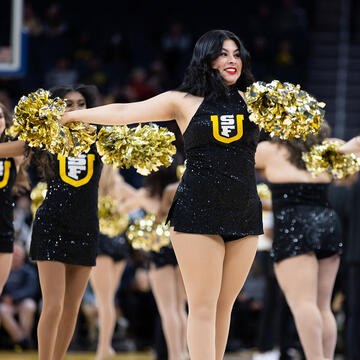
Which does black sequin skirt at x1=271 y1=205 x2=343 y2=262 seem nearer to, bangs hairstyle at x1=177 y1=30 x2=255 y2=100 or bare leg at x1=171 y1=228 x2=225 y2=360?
bare leg at x1=171 y1=228 x2=225 y2=360

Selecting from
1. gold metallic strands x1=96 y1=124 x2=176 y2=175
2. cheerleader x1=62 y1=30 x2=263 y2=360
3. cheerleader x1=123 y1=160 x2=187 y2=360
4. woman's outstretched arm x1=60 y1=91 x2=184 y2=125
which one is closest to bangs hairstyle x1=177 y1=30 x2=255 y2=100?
cheerleader x1=62 y1=30 x2=263 y2=360

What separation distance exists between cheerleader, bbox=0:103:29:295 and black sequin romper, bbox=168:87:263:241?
1.30 meters

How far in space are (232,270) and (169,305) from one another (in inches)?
89.8

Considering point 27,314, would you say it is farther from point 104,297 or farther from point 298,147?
point 298,147

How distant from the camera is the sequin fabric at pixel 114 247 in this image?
21.5ft

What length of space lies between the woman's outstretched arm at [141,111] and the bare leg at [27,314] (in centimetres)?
432

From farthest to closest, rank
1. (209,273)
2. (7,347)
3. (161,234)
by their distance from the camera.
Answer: (7,347) < (161,234) < (209,273)

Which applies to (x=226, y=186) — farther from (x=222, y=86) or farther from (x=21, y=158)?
(x=21, y=158)

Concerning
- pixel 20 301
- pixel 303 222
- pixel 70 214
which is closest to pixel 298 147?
pixel 303 222

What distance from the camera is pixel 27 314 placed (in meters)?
7.81

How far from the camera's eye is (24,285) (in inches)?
314

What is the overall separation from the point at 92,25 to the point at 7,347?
24.8 ft

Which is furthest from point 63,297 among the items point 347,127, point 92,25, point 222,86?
point 92,25

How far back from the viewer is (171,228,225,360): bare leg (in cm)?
367
